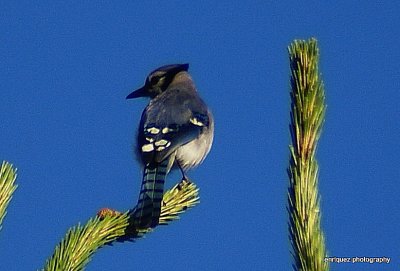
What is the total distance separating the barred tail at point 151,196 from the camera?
10.0 feet

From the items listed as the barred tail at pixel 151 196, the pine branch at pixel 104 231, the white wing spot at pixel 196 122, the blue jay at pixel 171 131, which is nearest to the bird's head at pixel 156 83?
the blue jay at pixel 171 131

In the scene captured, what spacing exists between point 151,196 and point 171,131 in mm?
1608

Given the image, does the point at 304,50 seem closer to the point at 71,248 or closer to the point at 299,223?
the point at 299,223

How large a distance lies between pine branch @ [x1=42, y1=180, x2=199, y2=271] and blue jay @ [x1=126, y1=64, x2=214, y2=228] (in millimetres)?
388

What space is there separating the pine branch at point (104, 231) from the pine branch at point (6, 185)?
19 cm

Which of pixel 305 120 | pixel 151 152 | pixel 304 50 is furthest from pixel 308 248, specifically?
pixel 151 152

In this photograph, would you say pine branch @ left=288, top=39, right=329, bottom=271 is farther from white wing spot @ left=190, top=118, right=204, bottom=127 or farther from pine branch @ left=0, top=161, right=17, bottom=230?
white wing spot @ left=190, top=118, right=204, bottom=127

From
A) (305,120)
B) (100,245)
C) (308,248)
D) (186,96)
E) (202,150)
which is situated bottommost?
(308,248)

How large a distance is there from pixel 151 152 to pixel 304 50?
2798 millimetres

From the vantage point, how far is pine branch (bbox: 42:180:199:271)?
2.11m

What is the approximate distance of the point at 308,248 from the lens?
74.3 inches

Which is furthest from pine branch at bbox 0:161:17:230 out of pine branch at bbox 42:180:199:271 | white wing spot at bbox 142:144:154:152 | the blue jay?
white wing spot at bbox 142:144:154:152

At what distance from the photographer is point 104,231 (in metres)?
2.61

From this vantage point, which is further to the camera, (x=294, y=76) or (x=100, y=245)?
(x=100, y=245)
